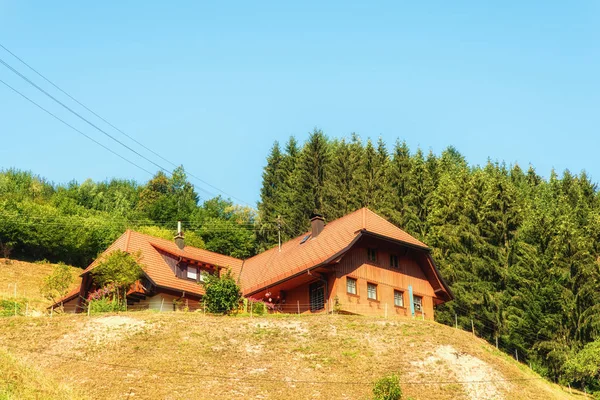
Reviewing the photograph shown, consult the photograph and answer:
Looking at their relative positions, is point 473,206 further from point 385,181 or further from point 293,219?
point 293,219

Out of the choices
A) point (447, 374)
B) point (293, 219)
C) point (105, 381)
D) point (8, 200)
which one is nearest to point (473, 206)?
point (293, 219)

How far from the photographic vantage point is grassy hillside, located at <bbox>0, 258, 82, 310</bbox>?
66188 mm

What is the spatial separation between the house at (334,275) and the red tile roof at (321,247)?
97mm

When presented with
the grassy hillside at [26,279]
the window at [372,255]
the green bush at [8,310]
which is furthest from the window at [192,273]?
the grassy hillside at [26,279]

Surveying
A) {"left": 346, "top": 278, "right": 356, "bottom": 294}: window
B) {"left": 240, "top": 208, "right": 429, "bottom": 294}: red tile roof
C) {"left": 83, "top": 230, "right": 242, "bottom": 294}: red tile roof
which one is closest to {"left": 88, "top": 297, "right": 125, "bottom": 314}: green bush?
{"left": 83, "top": 230, "right": 242, "bottom": 294}: red tile roof

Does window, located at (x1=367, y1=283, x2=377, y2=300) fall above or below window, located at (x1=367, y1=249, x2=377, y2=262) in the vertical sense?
below

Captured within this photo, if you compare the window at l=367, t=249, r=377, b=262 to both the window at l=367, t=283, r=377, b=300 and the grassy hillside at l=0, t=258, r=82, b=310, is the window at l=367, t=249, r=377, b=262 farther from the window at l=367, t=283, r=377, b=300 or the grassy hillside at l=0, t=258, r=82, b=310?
the grassy hillside at l=0, t=258, r=82, b=310

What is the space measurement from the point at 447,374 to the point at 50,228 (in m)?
54.7

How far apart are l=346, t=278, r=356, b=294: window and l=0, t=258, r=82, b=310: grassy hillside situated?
87.9 ft

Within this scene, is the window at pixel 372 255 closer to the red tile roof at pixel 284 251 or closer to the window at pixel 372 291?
the red tile roof at pixel 284 251

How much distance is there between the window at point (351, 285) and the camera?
166ft

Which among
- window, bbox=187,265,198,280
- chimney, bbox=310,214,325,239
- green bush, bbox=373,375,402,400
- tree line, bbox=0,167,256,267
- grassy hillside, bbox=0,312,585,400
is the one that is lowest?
green bush, bbox=373,375,402,400

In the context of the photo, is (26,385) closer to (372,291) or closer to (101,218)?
(372,291)

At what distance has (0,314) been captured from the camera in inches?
1836
